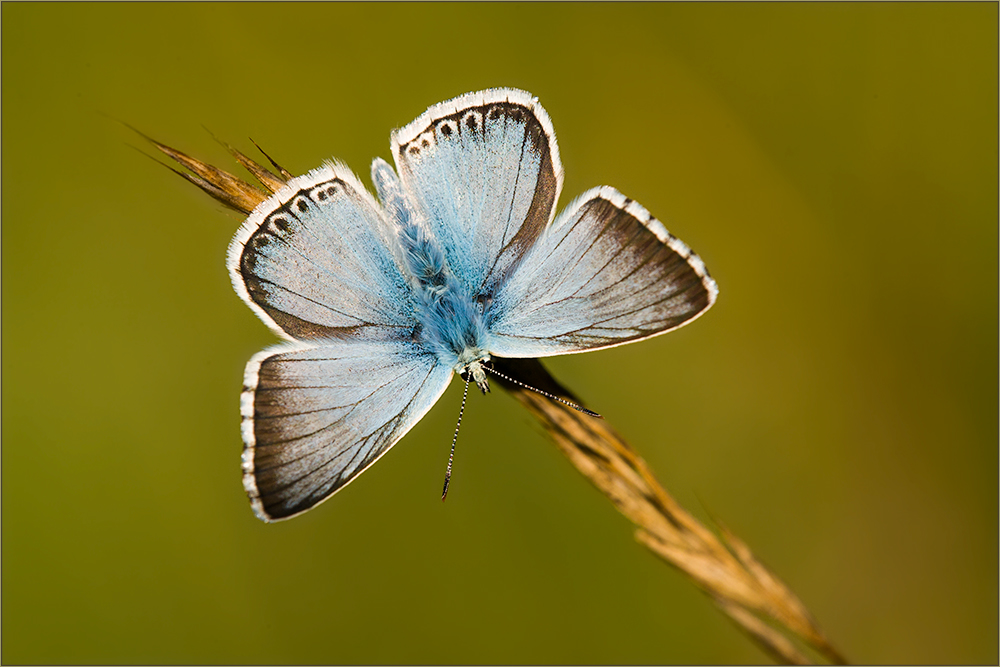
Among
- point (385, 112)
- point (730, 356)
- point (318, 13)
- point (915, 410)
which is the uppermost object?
point (318, 13)

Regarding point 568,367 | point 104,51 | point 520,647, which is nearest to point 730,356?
point 568,367

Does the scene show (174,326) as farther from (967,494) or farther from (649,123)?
(967,494)

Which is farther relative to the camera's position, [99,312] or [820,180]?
[820,180]

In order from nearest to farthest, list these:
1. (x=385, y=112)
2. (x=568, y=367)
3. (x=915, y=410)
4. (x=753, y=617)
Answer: (x=753, y=617), (x=568, y=367), (x=385, y=112), (x=915, y=410)

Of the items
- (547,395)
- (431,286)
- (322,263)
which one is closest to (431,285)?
(431,286)

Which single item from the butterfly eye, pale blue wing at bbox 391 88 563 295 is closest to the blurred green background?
the butterfly eye

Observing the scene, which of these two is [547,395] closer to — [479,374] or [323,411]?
[479,374]
